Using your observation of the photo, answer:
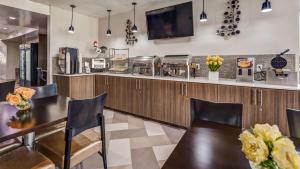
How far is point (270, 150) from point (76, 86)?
14.8 ft

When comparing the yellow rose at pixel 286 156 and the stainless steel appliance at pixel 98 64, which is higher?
the stainless steel appliance at pixel 98 64

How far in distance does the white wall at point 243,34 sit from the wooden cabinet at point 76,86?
163 centimetres

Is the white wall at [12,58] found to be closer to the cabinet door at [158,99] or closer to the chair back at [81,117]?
the cabinet door at [158,99]

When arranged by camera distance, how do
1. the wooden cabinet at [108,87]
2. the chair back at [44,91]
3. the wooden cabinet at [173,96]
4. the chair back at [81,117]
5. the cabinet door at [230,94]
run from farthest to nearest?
1. the wooden cabinet at [108,87]
2. the cabinet door at [230,94]
3. the wooden cabinet at [173,96]
4. the chair back at [44,91]
5. the chair back at [81,117]

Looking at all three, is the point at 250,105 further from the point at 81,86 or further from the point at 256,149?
the point at 81,86

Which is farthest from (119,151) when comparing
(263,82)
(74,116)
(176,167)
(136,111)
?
(263,82)

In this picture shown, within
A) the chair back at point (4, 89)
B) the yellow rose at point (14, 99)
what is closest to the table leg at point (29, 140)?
the yellow rose at point (14, 99)

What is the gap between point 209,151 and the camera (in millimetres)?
943

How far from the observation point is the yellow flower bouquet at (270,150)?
0.56 m

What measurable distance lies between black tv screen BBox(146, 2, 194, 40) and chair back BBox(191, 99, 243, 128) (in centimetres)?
251

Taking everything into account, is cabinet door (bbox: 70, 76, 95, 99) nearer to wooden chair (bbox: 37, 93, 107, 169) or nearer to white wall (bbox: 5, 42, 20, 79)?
wooden chair (bbox: 37, 93, 107, 169)

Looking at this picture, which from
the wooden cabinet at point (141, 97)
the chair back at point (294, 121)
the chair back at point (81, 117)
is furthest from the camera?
the wooden cabinet at point (141, 97)

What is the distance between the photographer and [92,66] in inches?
210

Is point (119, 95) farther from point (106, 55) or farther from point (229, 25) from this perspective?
point (229, 25)
